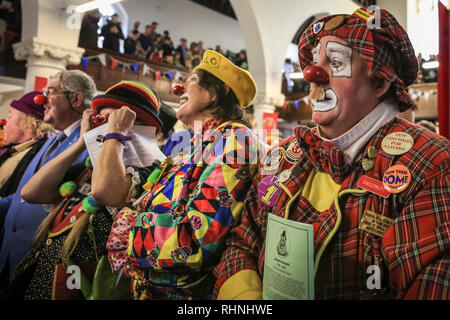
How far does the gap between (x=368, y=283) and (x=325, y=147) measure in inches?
14.5

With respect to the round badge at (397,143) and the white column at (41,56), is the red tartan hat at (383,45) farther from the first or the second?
the white column at (41,56)

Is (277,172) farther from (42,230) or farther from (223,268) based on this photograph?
(42,230)

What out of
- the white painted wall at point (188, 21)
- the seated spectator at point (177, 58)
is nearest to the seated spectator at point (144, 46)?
the seated spectator at point (177, 58)

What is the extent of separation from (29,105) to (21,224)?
38.8 inches

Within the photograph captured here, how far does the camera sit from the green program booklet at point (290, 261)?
673 millimetres

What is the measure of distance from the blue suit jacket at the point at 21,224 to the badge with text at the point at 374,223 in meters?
1.55

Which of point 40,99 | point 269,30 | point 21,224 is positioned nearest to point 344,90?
point 40,99

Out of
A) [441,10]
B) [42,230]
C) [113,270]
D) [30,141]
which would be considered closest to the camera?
[113,270]

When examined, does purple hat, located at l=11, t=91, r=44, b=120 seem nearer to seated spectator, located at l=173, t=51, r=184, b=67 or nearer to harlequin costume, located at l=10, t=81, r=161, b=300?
harlequin costume, located at l=10, t=81, r=161, b=300

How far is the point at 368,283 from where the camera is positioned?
2.80 ft

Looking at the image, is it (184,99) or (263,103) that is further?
(263,103)

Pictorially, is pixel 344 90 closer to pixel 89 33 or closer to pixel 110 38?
pixel 89 33

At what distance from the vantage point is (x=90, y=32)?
8.97 metres

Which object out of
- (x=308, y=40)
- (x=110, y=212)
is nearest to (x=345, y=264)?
(x=308, y=40)
